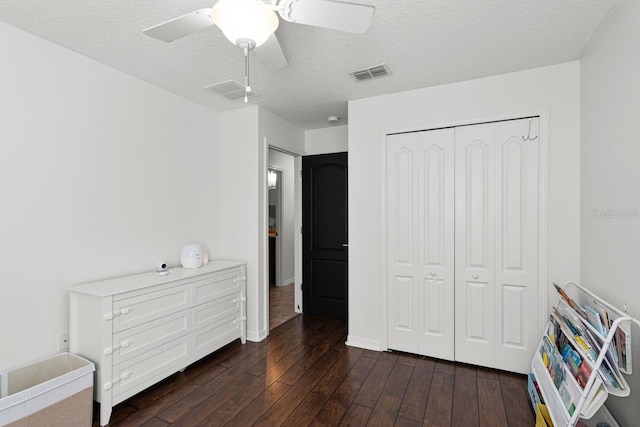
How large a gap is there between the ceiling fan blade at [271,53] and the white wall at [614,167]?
1.87 m

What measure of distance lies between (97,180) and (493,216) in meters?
3.24

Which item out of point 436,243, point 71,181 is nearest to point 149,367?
point 71,181

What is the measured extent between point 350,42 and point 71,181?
88.0 inches

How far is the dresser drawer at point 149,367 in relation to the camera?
2.17 metres

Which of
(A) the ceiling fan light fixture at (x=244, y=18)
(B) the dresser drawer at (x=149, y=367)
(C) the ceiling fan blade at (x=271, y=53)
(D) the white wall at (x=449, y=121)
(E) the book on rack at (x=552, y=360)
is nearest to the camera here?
(A) the ceiling fan light fixture at (x=244, y=18)

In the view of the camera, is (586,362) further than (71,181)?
No

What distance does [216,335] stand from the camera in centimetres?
298

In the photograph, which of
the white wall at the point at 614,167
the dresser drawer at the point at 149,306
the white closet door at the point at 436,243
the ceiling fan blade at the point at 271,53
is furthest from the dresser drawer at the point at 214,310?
the white wall at the point at 614,167

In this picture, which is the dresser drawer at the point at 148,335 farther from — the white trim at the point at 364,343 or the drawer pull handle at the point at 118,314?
the white trim at the point at 364,343

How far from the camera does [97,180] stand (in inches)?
98.0

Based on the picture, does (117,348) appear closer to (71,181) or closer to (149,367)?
(149,367)

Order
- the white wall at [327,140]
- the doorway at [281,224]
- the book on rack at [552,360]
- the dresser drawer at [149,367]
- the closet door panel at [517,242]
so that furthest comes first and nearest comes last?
the doorway at [281,224], the white wall at [327,140], the closet door panel at [517,242], the dresser drawer at [149,367], the book on rack at [552,360]

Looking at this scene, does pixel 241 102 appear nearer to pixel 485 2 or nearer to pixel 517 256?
pixel 485 2

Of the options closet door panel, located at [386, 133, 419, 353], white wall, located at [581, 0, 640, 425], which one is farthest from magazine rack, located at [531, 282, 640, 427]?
closet door panel, located at [386, 133, 419, 353]
